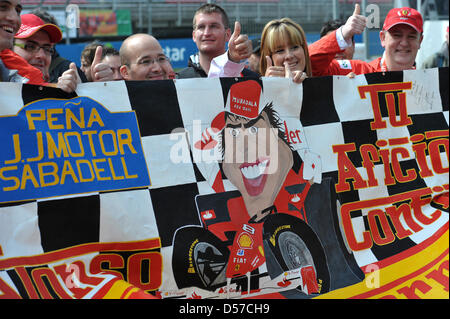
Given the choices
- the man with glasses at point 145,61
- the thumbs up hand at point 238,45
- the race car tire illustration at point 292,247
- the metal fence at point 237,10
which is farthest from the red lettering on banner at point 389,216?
the metal fence at point 237,10

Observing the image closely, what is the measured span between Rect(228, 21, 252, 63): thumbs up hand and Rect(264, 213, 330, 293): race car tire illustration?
818 mm

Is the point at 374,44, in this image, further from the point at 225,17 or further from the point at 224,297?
the point at 224,297

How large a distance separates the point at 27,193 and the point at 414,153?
6.61 ft

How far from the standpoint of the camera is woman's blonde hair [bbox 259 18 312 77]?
3227 millimetres

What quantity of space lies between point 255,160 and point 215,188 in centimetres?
25

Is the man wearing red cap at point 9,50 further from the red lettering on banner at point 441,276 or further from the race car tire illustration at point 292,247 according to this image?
the red lettering on banner at point 441,276

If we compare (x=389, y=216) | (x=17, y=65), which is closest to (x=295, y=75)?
(x=389, y=216)

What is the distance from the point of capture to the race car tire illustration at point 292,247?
260 centimetres

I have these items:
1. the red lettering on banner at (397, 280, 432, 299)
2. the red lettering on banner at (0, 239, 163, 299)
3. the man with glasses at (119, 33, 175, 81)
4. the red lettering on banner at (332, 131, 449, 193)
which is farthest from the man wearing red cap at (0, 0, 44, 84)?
the red lettering on banner at (397, 280, 432, 299)

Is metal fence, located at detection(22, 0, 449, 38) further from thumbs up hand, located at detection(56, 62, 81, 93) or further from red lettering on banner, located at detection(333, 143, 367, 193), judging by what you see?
thumbs up hand, located at detection(56, 62, 81, 93)

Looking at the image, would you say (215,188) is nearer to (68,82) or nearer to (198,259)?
(198,259)

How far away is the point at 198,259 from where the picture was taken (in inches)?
97.5

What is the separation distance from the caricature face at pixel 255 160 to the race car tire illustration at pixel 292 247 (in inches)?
4.4

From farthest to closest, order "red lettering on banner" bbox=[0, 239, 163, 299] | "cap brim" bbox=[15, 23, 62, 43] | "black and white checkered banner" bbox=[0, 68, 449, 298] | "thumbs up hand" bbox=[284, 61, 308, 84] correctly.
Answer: "cap brim" bbox=[15, 23, 62, 43]
"thumbs up hand" bbox=[284, 61, 308, 84]
"black and white checkered banner" bbox=[0, 68, 449, 298]
"red lettering on banner" bbox=[0, 239, 163, 299]
